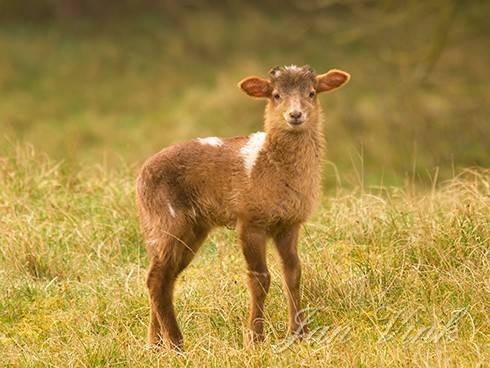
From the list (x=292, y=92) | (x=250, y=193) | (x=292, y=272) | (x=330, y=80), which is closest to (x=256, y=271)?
(x=292, y=272)

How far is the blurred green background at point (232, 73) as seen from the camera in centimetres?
1716

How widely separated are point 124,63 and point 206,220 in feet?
55.3

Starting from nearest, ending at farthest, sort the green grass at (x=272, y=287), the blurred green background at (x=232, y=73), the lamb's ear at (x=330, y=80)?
→ the green grass at (x=272, y=287)
the lamb's ear at (x=330, y=80)
the blurred green background at (x=232, y=73)

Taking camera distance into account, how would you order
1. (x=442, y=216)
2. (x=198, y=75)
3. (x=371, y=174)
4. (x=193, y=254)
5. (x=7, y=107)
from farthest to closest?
(x=198, y=75) < (x=7, y=107) < (x=371, y=174) < (x=442, y=216) < (x=193, y=254)

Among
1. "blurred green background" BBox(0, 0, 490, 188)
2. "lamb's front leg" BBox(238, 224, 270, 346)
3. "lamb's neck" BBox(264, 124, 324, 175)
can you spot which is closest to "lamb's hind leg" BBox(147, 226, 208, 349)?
"lamb's front leg" BBox(238, 224, 270, 346)

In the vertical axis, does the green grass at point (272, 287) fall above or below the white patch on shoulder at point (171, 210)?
below

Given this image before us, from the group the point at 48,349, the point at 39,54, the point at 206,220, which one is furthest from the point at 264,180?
the point at 39,54

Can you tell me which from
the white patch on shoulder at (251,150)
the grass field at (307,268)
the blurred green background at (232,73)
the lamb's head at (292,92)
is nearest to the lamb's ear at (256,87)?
Result: the lamb's head at (292,92)

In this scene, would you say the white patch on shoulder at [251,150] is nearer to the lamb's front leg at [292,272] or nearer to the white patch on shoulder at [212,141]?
the white patch on shoulder at [212,141]

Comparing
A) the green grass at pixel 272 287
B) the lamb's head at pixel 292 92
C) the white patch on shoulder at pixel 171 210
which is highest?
the lamb's head at pixel 292 92

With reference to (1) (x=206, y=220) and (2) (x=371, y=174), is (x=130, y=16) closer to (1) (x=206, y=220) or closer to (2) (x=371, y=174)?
(2) (x=371, y=174)

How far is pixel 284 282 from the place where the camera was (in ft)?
22.4

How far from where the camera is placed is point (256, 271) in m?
6.73

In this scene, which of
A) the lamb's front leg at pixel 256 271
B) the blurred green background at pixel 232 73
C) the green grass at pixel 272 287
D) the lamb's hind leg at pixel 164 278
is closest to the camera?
the green grass at pixel 272 287
